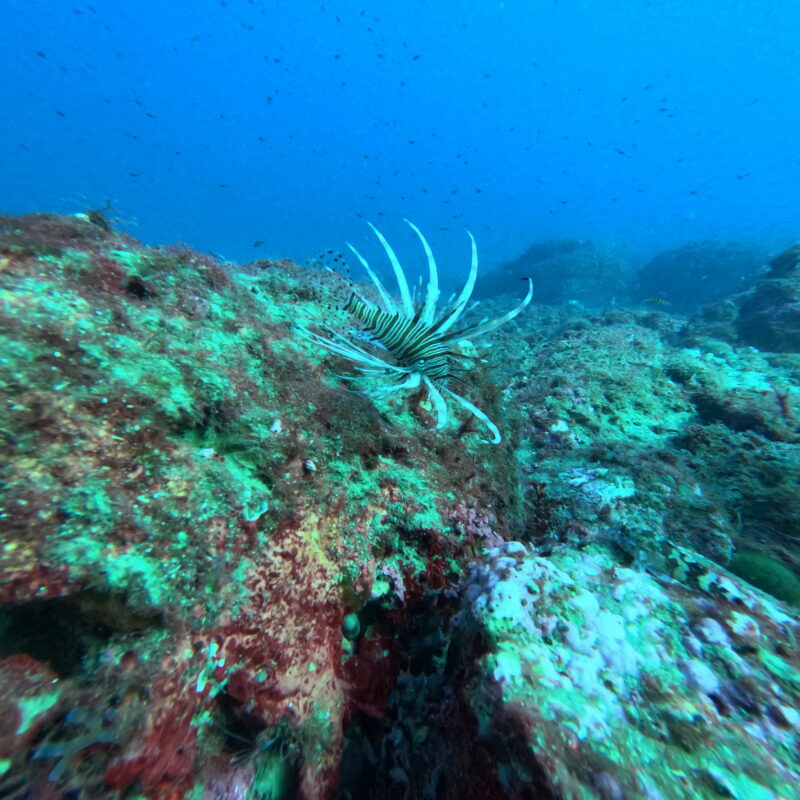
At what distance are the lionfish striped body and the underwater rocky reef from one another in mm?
253

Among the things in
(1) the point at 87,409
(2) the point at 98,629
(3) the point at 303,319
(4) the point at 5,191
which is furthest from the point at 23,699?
(4) the point at 5,191

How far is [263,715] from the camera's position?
4.75 feet

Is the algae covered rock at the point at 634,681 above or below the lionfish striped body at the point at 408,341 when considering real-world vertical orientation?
below

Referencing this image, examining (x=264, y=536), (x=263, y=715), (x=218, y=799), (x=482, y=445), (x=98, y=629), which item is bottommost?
(x=218, y=799)

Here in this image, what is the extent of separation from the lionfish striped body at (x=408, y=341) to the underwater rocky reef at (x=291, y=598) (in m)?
0.25

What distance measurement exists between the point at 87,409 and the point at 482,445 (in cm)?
235

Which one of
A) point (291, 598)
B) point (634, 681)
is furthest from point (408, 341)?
point (634, 681)

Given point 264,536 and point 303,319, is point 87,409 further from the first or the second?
point 303,319

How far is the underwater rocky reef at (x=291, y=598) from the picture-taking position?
1128 mm

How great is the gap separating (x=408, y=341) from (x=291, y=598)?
183 centimetres

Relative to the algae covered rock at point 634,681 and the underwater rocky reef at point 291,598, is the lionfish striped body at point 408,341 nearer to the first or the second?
the underwater rocky reef at point 291,598

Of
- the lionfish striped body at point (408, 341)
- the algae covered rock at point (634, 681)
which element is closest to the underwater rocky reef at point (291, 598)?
the algae covered rock at point (634, 681)

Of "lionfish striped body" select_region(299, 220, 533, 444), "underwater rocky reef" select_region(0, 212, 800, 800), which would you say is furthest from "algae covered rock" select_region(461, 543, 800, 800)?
"lionfish striped body" select_region(299, 220, 533, 444)

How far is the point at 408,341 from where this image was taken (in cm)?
279
